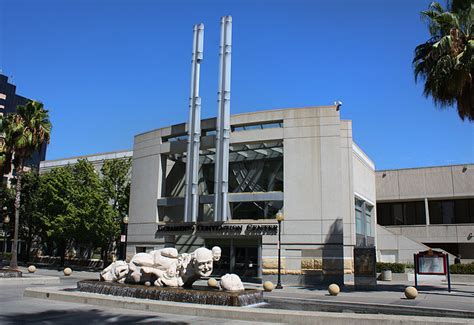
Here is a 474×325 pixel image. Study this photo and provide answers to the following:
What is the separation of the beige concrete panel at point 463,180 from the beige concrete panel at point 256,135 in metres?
21.0

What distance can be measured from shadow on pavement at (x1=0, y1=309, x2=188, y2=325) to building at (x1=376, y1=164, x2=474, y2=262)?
33411 millimetres

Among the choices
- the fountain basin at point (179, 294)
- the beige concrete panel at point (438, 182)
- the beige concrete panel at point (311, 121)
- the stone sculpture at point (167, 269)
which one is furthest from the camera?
the beige concrete panel at point (438, 182)

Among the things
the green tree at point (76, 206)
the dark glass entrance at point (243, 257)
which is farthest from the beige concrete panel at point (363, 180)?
the green tree at point (76, 206)

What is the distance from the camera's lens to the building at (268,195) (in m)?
30.9

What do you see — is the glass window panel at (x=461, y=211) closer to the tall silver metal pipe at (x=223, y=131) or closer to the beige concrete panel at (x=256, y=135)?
the beige concrete panel at (x=256, y=135)

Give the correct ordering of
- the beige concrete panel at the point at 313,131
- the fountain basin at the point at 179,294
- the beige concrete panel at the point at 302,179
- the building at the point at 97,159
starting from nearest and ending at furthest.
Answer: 1. the fountain basin at the point at 179,294
2. the beige concrete panel at the point at 302,179
3. the beige concrete panel at the point at 313,131
4. the building at the point at 97,159

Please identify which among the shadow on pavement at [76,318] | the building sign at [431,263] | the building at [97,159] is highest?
the building at [97,159]

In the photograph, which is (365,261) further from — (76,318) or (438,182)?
(438,182)

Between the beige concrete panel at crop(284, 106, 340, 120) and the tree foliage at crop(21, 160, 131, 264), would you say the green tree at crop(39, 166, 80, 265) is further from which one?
the beige concrete panel at crop(284, 106, 340, 120)

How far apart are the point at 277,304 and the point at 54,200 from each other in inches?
1192

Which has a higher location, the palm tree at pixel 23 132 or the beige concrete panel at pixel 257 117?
the beige concrete panel at pixel 257 117

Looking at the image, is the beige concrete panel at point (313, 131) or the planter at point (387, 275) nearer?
the beige concrete panel at point (313, 131)

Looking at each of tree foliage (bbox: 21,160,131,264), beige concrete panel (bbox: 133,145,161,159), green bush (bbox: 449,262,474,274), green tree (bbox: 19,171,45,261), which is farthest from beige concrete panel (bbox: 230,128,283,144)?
green tree (bbox: 19,171,45,261)

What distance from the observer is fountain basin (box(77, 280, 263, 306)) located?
13980 millimetres
